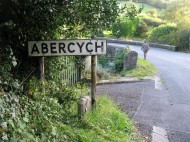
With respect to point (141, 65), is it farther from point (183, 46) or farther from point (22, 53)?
point (183, 46)

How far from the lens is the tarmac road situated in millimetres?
7104

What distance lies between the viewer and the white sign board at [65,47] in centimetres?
598

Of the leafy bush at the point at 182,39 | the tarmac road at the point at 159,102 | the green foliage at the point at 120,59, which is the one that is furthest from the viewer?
the leafy bush at the point at 182,39

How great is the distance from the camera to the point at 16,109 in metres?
3.99

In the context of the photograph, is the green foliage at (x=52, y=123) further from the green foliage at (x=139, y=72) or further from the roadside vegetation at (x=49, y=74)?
the green foliage at (x=139, y=72)

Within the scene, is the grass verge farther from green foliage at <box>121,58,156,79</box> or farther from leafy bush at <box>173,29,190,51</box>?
leafy bush at <box>173,29,190,51</box>

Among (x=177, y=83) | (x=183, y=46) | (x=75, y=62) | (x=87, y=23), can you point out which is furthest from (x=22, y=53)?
(x=183, y=46)

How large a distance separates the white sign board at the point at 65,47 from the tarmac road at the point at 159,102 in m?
2.06

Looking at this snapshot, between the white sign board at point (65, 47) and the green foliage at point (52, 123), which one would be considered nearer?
the green foliage at point (52, 123)

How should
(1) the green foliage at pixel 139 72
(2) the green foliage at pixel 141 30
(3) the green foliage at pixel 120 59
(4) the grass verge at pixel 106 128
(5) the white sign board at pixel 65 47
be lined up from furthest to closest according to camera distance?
1. (2) the green foliage at pixel 141 30
2. (3) the green foliage at pixel 120 59
3. (1) the green foliage at pixel 139 72
4. (5) the white sign board at pixel 65 47
5. (4) the grass verge at pixel 106 128

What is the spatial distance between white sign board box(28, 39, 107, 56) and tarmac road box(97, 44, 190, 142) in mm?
2055

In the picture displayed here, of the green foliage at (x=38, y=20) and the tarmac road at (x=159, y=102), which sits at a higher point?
the green foliage at (x=38, y=20)

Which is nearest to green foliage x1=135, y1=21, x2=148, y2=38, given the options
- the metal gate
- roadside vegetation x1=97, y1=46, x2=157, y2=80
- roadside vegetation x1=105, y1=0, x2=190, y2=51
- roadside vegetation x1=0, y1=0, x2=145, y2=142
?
roadside vegetation x1=105, y1=0, x2=190, y2=51

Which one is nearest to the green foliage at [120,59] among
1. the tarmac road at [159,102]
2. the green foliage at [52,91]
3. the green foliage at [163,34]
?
the tarmac road at [159,102]
